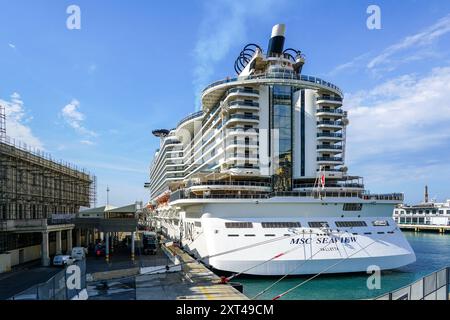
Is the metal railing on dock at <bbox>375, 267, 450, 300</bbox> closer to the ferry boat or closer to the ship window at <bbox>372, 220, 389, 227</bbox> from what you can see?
the ship window at <bbox>372, 220, 389, 227</bbox>

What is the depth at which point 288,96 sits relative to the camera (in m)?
34.3

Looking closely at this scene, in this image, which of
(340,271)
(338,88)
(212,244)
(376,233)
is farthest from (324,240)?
(338,88)

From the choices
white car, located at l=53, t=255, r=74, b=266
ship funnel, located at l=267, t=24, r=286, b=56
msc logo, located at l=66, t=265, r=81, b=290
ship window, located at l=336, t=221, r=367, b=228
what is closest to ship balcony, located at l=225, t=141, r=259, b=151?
ship window, located at l=336, t=221, r=367, b=228

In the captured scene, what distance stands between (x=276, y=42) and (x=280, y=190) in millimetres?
17523

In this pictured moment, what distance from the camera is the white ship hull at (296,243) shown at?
2422cm

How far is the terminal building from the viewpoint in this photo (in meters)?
27.7

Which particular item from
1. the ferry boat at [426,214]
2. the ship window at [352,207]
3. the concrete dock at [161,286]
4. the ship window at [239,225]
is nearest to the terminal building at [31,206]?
the concrete dock at [161,286]

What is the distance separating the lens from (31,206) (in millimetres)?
35969

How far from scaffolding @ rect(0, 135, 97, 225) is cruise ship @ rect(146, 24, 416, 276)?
13.8 metres

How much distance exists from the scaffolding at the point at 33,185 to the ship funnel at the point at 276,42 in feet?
87.0

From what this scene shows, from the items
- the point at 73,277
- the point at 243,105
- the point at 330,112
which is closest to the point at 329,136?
the point at 330,112

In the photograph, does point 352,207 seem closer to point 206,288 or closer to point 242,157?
point 242,157
